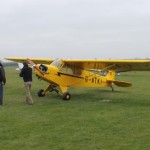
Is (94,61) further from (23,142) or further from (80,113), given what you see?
(23,142)

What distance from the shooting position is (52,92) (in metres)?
19.5

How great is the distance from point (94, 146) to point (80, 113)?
4.56 metres

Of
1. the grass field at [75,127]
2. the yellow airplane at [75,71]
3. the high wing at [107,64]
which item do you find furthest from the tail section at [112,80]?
the grass field at [75,127]

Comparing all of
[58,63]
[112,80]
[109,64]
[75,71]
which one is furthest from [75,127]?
[112,80]

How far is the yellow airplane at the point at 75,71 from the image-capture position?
16.2 metres

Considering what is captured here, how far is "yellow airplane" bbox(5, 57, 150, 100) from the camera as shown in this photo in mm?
16219

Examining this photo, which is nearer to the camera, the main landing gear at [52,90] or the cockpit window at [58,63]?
the main landing gear at [52,90]

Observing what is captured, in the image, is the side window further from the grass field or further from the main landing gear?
the grass field

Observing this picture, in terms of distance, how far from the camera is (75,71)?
18.0m

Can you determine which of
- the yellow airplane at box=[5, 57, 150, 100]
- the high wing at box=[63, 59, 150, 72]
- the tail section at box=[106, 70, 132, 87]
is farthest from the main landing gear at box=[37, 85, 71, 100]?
the tail section at box=[106, 70, 132, 87]

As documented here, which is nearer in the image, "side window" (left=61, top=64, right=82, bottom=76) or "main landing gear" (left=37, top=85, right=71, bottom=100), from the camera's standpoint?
"main landing gear" (left=37, top=85, right=71, bottom=100)

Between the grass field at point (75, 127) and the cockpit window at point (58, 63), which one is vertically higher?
the cockpit window at point (58, 63)

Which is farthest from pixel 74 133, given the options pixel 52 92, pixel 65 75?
pixel 52 92

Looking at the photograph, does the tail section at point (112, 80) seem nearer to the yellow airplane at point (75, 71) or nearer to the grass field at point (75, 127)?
the yellow airplane at point (75, 71)
